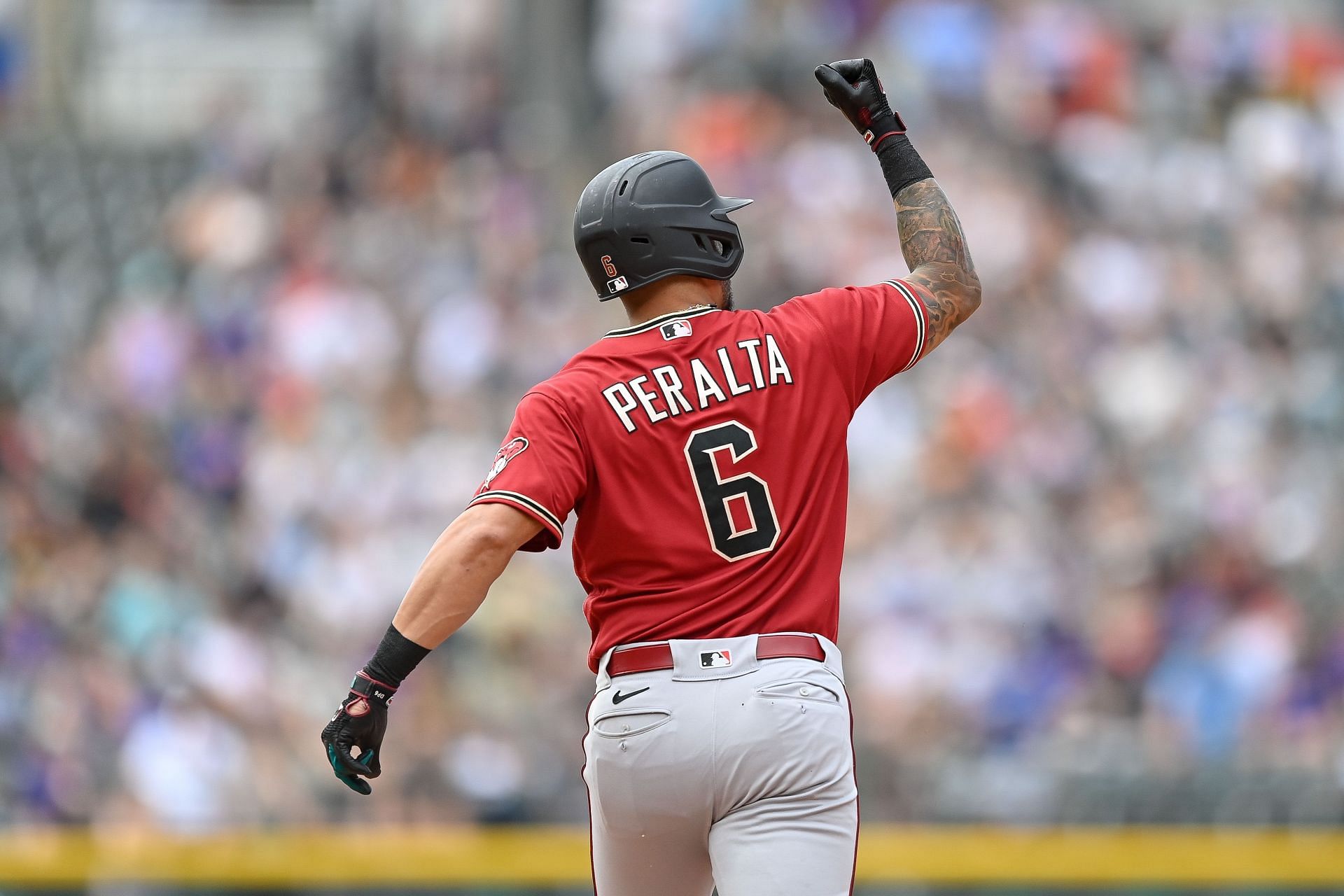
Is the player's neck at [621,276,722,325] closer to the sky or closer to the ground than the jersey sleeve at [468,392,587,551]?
closer to the sky

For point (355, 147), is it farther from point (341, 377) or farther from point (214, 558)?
point (214, 558)

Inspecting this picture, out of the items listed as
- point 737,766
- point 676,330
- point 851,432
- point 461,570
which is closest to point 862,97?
point 676,330

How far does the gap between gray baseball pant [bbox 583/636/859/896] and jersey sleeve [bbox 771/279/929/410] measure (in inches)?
26.5

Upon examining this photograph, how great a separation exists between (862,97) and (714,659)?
4.90ft

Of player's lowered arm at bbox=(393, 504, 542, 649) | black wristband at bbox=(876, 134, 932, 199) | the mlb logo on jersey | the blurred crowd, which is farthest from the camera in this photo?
the blurred crowd

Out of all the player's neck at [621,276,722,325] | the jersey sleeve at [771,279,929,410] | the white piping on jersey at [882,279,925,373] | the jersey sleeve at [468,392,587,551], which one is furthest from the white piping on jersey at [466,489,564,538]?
the white piping on jersey at [882,279,925,373]

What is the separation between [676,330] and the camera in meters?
4.27

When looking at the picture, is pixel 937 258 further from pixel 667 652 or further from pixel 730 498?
pixel 667 652

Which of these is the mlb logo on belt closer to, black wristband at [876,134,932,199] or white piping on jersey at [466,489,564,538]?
white piping on jersey at [466,489,564,538]

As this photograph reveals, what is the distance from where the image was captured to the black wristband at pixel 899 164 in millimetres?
4727

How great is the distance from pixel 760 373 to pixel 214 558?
6741 mm

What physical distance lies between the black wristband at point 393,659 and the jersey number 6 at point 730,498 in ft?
2.18

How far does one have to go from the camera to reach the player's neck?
4.36 metres

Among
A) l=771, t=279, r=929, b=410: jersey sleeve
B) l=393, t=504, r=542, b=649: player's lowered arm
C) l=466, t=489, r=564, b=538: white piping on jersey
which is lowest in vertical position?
l=393, t=504, r=542, b=649: player's lowered arm
